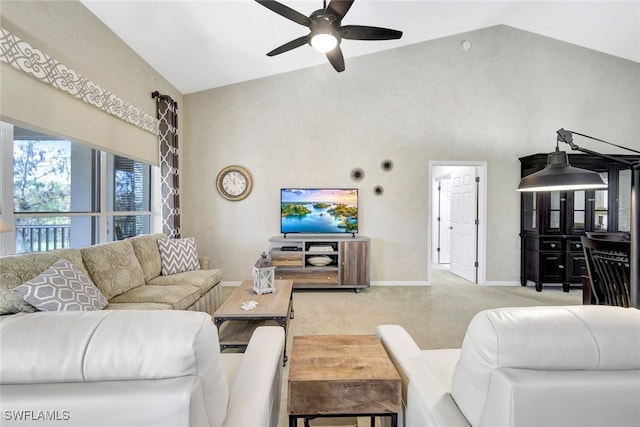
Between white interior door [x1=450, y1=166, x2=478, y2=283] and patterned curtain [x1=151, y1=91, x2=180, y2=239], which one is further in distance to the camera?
white interior door [x1=450, y1=166, x2=478, y2=283]

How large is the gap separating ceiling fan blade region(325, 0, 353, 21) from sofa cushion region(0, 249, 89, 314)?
2.65 m

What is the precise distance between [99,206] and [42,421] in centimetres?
313

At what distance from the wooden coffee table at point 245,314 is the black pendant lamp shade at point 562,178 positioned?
6.35 ft

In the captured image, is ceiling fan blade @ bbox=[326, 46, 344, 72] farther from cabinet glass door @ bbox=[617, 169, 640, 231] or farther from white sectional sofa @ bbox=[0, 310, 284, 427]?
cabinet glass door @ bbox=[617, 169, 640, 231]

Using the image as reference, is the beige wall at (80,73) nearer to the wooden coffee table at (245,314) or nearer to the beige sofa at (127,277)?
the beige sofa at (127,277)

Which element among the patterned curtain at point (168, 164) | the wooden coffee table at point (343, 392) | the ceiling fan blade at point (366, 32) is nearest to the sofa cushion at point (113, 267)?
the patterned curtain at point (168, 164)

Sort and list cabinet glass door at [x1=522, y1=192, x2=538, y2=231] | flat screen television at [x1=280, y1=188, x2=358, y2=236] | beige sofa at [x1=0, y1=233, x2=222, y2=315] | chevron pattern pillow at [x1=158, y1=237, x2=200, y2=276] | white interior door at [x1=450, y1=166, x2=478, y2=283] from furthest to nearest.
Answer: white interior door at [x1=450, y1=166, x2=478, y2=283] < flat screen television at [x1=280, y1=188, x2=358, y2=236] < cabinet glass door at [x1=522, y1=192, x2=538, y2=231] < chevron pattern pillow at [x1=158, y1=237, x2=200, y2=276] < beige sofa at [x1=0, y1=233, x2=222, y2=315]

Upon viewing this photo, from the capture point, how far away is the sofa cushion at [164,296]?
243cm

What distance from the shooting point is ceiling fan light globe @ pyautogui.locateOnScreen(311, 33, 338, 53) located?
7.82 feet

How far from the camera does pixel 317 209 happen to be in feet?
14.9

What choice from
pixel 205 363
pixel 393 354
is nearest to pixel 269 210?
pixel 393 354

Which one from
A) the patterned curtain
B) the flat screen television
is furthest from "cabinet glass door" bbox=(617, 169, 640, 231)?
the patterned curtain

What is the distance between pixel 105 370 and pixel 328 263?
3.74m

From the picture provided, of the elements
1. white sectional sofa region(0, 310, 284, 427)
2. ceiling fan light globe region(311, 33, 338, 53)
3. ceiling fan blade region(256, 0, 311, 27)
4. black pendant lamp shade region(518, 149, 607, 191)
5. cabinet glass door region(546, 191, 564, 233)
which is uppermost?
ceiling fan blade region(256, 0, 311, 27)
